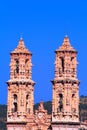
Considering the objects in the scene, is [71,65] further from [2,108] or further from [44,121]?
[2,108]

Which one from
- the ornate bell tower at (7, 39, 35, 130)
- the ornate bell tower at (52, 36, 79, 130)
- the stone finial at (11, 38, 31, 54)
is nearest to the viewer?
the ornate bell tower at (52, 36, 79, 130)

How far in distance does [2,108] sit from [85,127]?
57979mm

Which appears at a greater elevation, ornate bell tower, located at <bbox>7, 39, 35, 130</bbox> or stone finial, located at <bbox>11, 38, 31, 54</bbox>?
stone finial, located at <bbox>11, 38, 31, 54</bbox>

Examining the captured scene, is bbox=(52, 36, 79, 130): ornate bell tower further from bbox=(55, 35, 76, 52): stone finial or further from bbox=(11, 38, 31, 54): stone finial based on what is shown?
bbox=(11, 38, 31, 54): stone finial

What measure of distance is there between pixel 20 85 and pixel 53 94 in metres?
3.61

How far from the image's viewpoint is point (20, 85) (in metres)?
90.2

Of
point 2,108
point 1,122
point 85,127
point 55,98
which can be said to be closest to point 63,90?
point 55,98

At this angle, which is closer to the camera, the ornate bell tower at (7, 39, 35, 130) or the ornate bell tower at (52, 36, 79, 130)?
the ornate bell tower at (52, 36, 79, 130)

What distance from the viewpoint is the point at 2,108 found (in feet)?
495

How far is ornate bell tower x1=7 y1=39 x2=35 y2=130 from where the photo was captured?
294 feet

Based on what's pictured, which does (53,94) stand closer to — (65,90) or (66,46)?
(65,90)

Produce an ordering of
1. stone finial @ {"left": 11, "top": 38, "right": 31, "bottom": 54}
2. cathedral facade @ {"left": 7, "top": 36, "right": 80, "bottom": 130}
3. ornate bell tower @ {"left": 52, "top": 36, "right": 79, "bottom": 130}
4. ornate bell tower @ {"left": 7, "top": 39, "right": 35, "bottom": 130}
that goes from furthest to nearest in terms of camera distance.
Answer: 1. stone finial @ {"left": 11, "top": 38, "right": 31, "bottom": 54}
2. ornate bell tower @ {"left": 7, "top": 39, "right": 35, "bottom": 130}
3. cathedral facade @ {"left": 7, "top": 36, "right": 80, "bottom": 130}
4. ornate bell tower @ {"left": 52, "top": 36, "right": 79, "bottom": 130}

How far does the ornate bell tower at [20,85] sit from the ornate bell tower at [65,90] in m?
3.18

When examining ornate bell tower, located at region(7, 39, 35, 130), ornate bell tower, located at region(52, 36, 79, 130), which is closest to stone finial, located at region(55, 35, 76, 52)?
ornate bell tower, located at region(52, 36, 79, 130)
